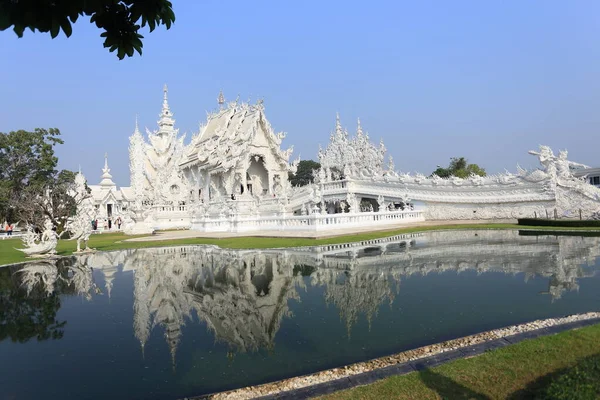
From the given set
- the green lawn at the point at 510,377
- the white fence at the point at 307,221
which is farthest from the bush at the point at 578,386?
the white fence at the point at 307,221

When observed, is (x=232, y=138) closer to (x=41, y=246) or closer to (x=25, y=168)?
(x=41, y=246)

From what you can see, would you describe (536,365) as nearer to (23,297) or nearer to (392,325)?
(392,325)

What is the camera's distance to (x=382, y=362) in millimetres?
4004

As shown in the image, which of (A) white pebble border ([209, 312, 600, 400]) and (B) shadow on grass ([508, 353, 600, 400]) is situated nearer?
(B) shadow on grass ([508, 353, 600, 400])

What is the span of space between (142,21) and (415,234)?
16528mm

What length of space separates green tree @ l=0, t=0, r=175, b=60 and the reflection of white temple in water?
368 centimetres

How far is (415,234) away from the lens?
57.4ft

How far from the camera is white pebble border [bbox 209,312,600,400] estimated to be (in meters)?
3.56

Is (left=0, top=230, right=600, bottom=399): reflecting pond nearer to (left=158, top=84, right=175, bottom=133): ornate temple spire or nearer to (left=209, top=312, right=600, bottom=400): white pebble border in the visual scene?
(left=209, top=312, right=600, bottom=400): white pebble border

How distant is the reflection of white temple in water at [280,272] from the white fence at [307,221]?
14.8 feet

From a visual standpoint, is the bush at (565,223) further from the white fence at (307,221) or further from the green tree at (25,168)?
the green tree at (25,168)

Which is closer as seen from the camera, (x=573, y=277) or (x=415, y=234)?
(x=573, y=277)

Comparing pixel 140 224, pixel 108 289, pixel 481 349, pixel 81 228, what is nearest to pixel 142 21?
pixel 481 349

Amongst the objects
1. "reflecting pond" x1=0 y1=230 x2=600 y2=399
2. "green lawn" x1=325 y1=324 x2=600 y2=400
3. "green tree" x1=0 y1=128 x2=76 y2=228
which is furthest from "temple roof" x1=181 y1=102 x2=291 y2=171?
"green lawn" x1=325 y1=324 x2=600 y2=400
